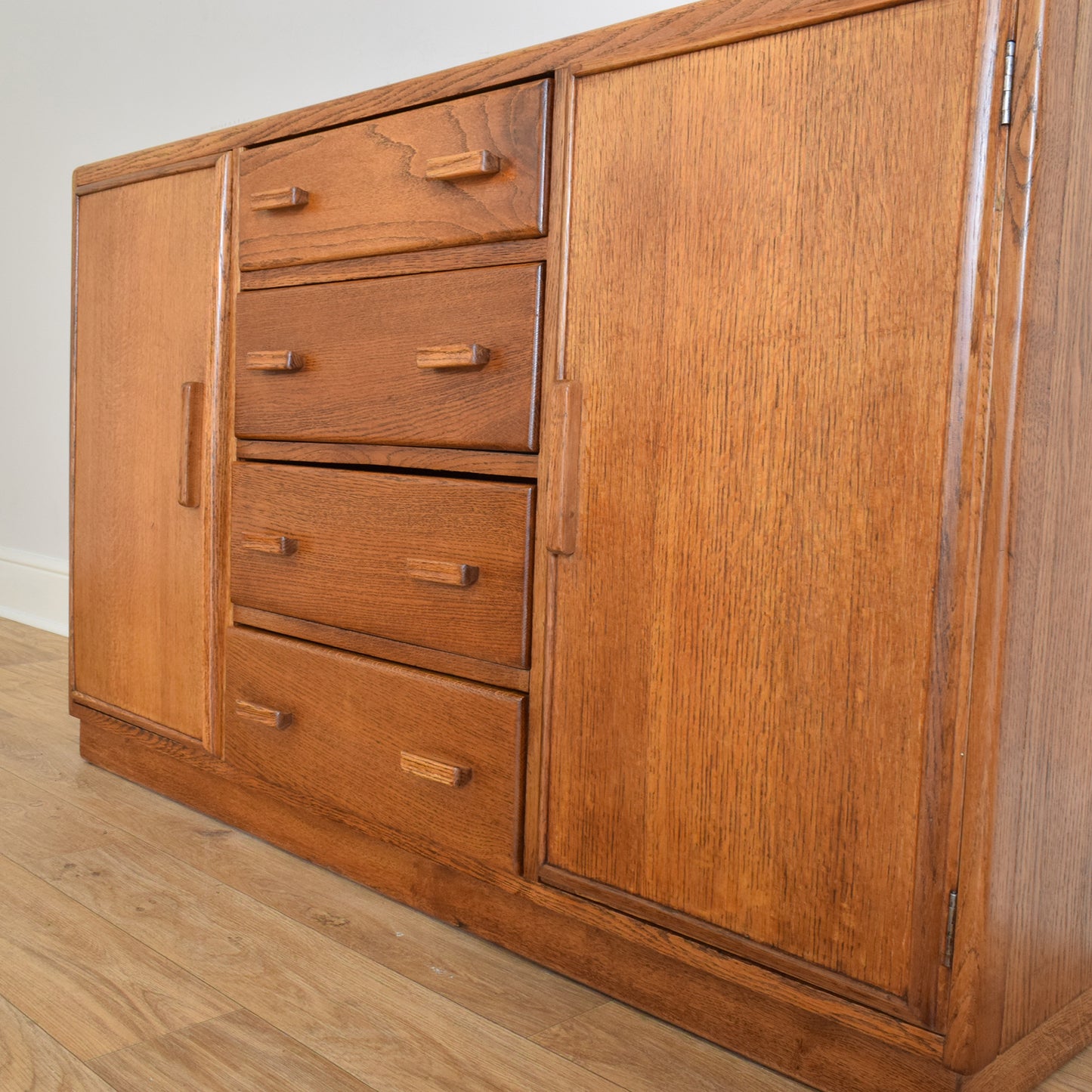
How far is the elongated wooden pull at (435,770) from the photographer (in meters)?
1.21

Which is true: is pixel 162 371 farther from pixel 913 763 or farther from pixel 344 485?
pixel 913 763

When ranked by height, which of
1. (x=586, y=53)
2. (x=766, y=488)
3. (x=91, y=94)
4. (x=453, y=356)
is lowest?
(x=766, y=488)

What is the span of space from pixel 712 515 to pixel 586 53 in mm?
478

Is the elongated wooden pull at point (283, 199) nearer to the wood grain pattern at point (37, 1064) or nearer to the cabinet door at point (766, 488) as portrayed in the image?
the cabinet door at point (766, 488)

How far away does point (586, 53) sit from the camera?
109 centimetres

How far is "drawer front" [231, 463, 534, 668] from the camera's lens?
117 cm

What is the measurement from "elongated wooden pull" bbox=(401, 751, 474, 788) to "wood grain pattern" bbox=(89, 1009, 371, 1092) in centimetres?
30

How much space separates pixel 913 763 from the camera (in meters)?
0.89

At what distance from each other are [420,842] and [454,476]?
16.7 inches

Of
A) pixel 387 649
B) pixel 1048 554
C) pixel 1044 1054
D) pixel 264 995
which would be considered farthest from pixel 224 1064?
pixel 1048 554

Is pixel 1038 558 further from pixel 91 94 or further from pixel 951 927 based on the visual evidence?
pixel 91 94

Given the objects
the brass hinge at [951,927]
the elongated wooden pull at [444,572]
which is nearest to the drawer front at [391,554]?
the elongated wooden pull at [444,572]

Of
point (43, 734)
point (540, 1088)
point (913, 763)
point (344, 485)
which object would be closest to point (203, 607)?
point (344, 485)

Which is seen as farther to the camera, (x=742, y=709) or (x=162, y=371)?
(x=162, y=371)
